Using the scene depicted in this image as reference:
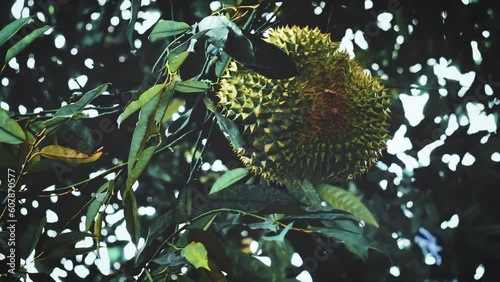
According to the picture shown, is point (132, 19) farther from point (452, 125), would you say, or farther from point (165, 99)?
point (452, 125)

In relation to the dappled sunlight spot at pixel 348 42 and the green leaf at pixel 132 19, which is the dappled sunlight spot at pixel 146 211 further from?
the dappled sunlight spot at pixel 348 42

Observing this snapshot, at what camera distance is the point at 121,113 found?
3.68 feet

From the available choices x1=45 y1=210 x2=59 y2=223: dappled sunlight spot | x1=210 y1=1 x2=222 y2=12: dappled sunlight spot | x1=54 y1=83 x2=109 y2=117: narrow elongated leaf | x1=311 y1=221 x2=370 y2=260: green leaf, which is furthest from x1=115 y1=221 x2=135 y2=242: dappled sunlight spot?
x1=210 y1=1 x2=222 y2=12: dappled sunlight spot

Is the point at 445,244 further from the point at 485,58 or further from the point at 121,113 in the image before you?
the point at 121,113

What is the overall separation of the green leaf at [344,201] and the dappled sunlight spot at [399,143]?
0.12 metres

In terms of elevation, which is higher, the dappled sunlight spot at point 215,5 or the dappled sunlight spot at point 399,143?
the dappled sunlight spot at point 215,5

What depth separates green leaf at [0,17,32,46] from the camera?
46.7 inches

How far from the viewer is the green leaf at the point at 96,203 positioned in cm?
111

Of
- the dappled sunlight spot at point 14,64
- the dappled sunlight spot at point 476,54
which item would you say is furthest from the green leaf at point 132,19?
the dappled sunlight spot at point 476,54

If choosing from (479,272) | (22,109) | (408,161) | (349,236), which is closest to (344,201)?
(349,236)

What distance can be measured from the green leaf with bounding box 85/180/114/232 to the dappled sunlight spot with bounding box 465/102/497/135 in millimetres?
674

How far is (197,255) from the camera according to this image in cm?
100

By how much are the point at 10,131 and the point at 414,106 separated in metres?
0.73

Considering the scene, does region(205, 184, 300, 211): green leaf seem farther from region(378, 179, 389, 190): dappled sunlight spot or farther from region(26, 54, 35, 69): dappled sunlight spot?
region(26, 54, 35, 69): dappled sunlight spot
